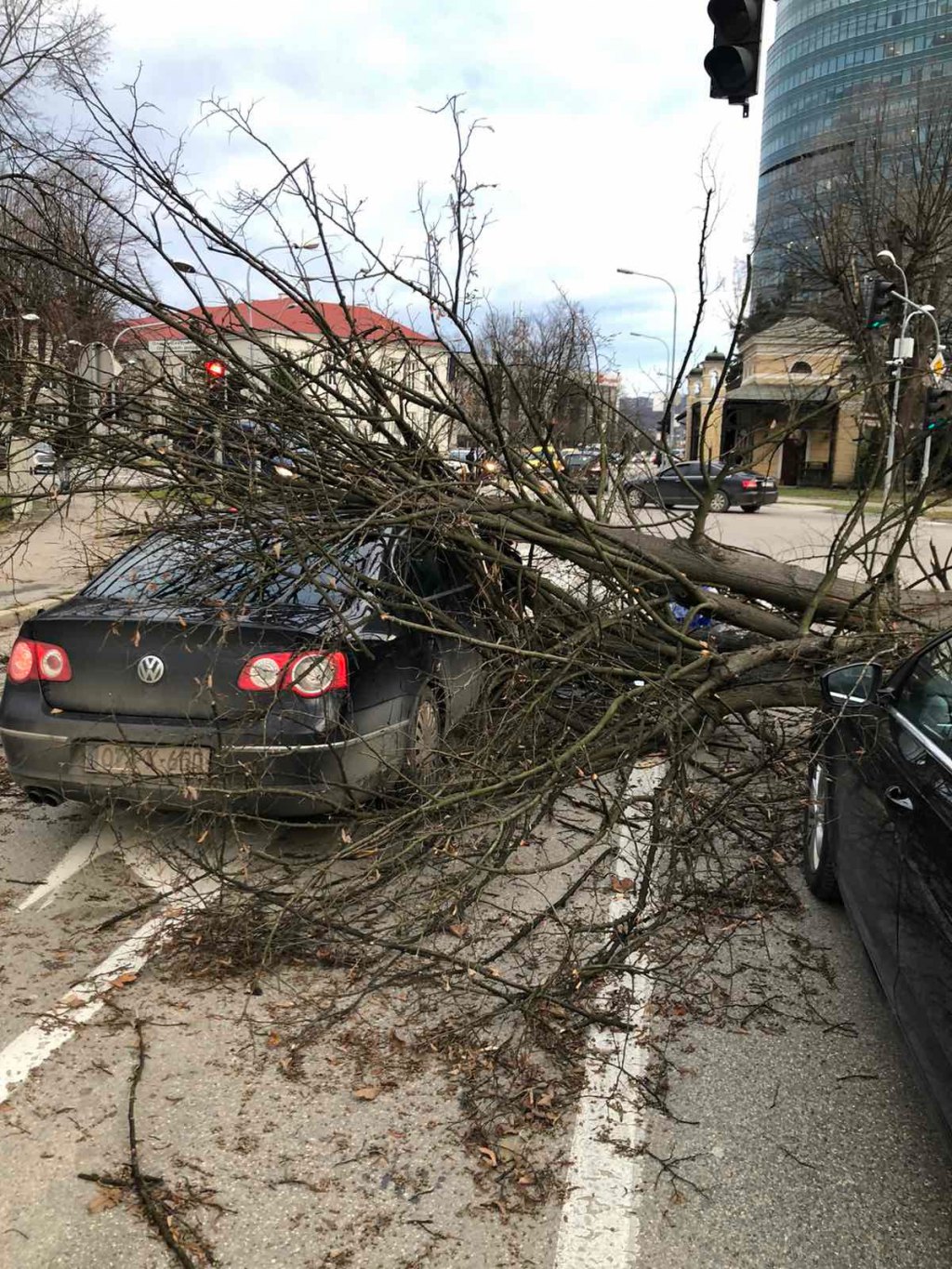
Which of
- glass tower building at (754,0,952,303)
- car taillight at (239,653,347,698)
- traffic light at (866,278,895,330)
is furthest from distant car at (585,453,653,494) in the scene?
glass tower building at (754,0,952,303)

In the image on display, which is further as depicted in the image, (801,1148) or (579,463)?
(579,463)

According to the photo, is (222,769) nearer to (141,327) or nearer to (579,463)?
(141,327)

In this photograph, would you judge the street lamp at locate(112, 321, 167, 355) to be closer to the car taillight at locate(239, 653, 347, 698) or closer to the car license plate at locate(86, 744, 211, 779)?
the car taillight at locate(239, 653, 347, 698)

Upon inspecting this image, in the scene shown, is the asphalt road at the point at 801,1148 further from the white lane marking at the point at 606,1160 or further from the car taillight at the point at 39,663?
the car taillight at the point at 39,663

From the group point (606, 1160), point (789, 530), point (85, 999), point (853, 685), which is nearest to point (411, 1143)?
point (606, 1160)

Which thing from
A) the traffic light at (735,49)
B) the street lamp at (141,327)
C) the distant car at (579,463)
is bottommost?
the distant car at (579,463)

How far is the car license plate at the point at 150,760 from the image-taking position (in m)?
4.26

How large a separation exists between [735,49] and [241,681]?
486cm

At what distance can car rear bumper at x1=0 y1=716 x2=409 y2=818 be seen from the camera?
4.18 meters

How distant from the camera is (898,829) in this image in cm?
304

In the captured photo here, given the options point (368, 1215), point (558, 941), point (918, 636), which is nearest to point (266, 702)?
point (558, 941)

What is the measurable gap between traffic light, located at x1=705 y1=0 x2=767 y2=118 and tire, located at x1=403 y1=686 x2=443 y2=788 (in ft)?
13.1

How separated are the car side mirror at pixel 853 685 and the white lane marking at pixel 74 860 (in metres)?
2.93

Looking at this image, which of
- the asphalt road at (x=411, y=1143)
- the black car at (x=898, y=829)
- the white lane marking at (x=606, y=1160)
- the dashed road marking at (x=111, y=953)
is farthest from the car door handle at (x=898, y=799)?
the dashed road marking at (x=111, y=953)
